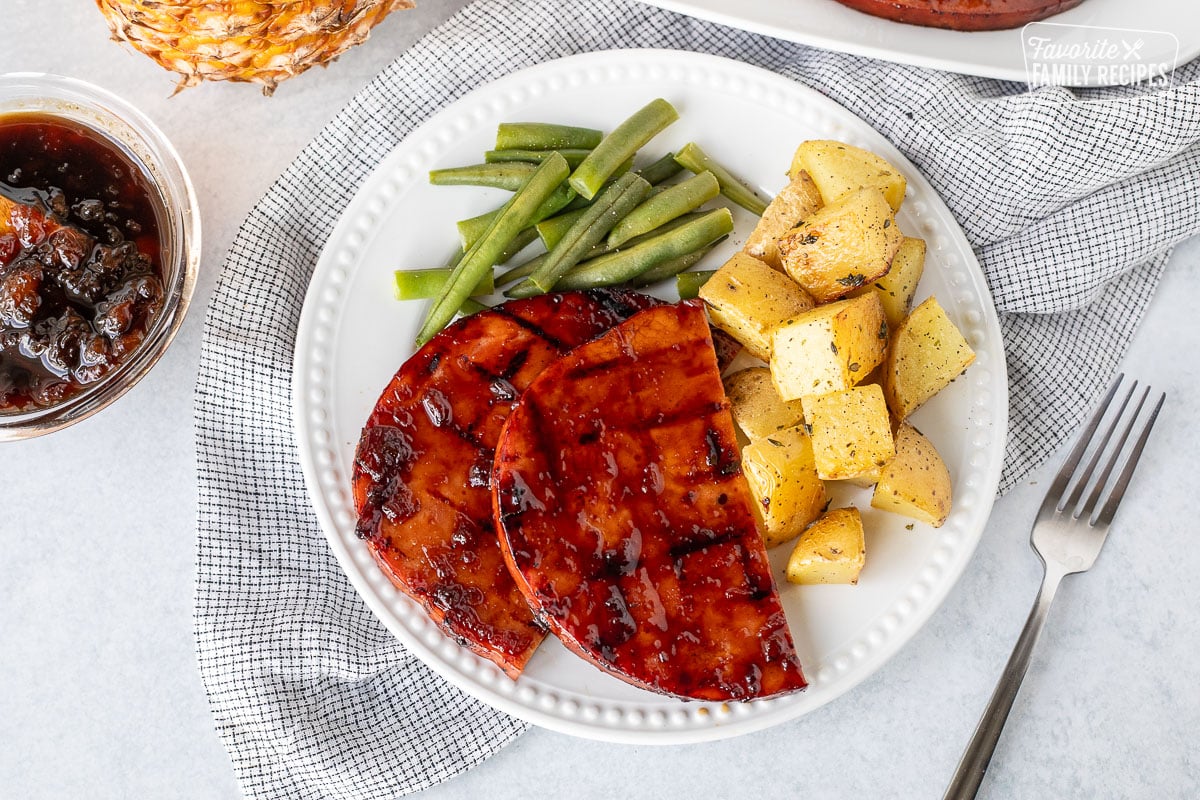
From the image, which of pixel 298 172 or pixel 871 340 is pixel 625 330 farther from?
pixel 298 172

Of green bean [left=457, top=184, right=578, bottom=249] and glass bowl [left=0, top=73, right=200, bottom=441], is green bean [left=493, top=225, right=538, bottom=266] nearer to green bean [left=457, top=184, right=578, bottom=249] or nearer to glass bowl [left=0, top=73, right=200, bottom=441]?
green bean [left=457, top=184, right=578, bottom=249]

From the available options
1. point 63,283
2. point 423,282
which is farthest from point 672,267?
point 63,283

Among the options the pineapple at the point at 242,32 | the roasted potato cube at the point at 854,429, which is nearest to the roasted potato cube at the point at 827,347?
the roasted potato cube at the point at 854,429

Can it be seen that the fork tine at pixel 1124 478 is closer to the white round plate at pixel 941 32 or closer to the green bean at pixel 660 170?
the white round plate at pixel 941 32

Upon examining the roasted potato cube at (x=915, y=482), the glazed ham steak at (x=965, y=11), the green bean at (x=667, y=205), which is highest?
the glazed ham steak at (x=965, y=11)

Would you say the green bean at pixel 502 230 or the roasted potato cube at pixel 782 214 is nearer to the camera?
the roasted potato cube at pixel 782 214

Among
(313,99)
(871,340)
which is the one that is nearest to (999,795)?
(871,340)
